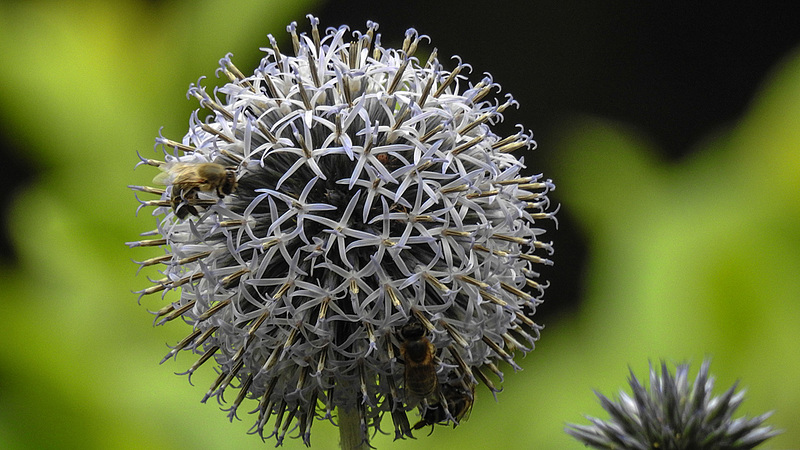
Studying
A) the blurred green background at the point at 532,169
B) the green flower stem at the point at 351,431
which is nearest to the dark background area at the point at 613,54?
the blurred green background at the point at 532,169

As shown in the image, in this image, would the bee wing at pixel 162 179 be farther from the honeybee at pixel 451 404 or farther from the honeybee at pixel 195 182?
the honeybee at pixel 451 404

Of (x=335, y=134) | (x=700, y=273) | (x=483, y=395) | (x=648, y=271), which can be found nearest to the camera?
(x=335, y=134)

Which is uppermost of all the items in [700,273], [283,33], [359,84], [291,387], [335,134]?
[283,33]

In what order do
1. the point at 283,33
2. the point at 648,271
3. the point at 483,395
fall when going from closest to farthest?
the point at 648,271 < the point at 483,395 < the point at 283,33

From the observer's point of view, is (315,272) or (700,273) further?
(700,273)

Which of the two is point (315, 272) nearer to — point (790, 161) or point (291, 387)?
point (291, 387)

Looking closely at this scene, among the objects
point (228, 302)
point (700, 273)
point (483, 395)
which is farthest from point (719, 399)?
point (483, 395)
